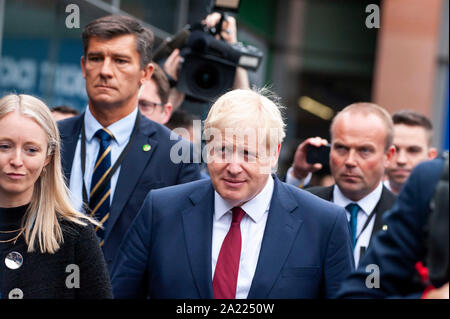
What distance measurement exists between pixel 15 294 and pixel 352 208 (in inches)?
85.3

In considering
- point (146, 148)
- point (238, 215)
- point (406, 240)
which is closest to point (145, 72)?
point (146, 148)

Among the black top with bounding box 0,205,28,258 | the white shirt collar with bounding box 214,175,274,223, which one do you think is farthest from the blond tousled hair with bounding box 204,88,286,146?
the black top with bounding box 0,205,28,258

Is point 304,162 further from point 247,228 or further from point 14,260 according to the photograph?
point 14,260

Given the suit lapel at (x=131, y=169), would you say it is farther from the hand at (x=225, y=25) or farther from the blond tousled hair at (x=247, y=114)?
the hand at (x=225, y=25)

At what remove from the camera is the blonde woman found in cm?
346

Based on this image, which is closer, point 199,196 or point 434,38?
point 199,196

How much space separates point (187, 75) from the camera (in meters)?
5.75

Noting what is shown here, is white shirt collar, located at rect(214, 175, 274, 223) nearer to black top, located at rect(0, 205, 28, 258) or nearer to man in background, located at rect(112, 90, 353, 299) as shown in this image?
man in background, located at rect(112, 90, 353, 299)

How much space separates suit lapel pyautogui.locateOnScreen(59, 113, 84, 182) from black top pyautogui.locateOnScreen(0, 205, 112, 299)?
1.10 meters

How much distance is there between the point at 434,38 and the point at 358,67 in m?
4.68

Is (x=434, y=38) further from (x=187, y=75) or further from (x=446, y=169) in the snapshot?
(x=446, y=169)

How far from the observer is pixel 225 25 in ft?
19.7

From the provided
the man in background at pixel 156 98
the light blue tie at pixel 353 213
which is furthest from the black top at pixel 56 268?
the man in background at pixel 156 98
